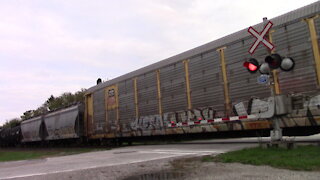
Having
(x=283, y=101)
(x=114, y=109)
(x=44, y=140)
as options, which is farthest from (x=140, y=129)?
(x=44, y=140)

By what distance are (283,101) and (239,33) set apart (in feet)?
12.4

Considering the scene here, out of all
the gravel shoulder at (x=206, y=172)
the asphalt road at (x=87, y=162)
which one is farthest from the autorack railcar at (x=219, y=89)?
the gravel shoulder at (x=206, y=172)

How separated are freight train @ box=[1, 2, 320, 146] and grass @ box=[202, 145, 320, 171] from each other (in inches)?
49.5

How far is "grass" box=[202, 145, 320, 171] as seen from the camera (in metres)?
5.47

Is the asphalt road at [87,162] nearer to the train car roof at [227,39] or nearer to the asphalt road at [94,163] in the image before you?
the asphalt road at [94,163]

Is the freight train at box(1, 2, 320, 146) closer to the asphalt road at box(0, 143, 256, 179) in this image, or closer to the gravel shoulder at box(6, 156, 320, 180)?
the asphalt road at box(0, 143, 256, 179)

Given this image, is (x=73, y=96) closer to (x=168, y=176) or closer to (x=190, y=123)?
(x=190, y=123)

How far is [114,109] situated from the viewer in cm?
1786

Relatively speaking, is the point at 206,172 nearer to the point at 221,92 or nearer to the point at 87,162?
the point at 87,162

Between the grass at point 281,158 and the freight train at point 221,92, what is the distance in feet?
4.13

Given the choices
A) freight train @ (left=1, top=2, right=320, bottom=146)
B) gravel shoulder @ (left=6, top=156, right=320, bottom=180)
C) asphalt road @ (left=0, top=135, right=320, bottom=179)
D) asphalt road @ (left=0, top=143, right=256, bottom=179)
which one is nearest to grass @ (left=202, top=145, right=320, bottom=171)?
gravel shoulder @ (left=6, top=156, right=320, bottom=180)

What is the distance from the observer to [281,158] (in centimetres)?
619

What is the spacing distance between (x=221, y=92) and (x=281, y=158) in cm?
525

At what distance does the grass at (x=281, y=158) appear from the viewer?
215 inches
